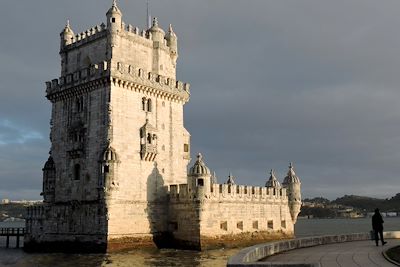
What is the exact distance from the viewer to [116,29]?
46.6 m

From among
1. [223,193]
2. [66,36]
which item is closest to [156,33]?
[66,36]

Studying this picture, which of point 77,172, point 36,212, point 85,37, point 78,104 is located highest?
point 85,37

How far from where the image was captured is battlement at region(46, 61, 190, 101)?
45062 millimetres

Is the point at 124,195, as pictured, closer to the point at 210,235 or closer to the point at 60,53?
the point at 210,235

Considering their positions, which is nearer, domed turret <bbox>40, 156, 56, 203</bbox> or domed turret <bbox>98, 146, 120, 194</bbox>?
domed turret <bbox>98, 146, 120, 194</bbox>

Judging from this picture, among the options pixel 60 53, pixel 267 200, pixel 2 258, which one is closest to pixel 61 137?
pixel 60 53

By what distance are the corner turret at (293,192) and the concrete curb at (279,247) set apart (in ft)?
74.8

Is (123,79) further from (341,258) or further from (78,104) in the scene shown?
(341,258)

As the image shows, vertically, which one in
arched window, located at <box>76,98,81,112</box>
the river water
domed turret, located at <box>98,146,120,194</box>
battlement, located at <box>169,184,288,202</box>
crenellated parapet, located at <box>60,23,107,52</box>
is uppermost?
crenellated parapet, located at <box>60,23,107,52</box>

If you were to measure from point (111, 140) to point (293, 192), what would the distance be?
24585mm

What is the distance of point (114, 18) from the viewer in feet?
153

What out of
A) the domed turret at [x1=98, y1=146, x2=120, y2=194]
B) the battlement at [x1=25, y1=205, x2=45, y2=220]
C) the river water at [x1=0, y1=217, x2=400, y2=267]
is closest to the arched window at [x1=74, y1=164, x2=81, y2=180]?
the domed turret at [x1=98, y1=146, x2=120, y2=194]

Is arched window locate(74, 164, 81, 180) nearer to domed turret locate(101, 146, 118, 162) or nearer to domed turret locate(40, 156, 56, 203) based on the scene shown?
domed turret locate(40, 156, 56, 203)

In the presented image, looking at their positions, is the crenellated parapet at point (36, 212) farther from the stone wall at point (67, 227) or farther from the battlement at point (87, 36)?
the battlement at point (87, 36)
